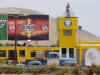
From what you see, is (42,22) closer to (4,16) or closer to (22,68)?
(4,16)

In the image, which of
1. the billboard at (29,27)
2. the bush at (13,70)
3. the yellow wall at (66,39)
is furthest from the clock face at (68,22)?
the bush at (13,70)

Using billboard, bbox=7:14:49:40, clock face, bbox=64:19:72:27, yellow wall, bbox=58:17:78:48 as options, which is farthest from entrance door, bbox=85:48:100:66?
billboard, bbox=7:14:49:40

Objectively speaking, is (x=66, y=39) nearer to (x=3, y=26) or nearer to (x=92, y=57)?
(x=3, y=26)

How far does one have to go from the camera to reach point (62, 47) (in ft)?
151

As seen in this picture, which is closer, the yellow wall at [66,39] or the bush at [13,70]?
the bush at [13,70]

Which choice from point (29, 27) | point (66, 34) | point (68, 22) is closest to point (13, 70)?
point (66, 34)

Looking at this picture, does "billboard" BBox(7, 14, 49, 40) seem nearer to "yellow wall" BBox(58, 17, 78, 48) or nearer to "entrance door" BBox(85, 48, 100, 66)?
"yellow wall" BBox(58, 17, 78, 48)

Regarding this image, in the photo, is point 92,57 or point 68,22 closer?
point 92,57

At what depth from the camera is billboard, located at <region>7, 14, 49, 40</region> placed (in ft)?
159

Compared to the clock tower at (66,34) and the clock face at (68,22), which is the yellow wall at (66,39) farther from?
the clock face at (68,22)

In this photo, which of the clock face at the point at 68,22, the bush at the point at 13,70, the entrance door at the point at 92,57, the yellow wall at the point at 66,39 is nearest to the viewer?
the bush at the point at 13,70

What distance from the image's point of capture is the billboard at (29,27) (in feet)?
159

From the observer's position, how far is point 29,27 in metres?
48.8

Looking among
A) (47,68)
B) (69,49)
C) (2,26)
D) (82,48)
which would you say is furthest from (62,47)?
(47,68)
